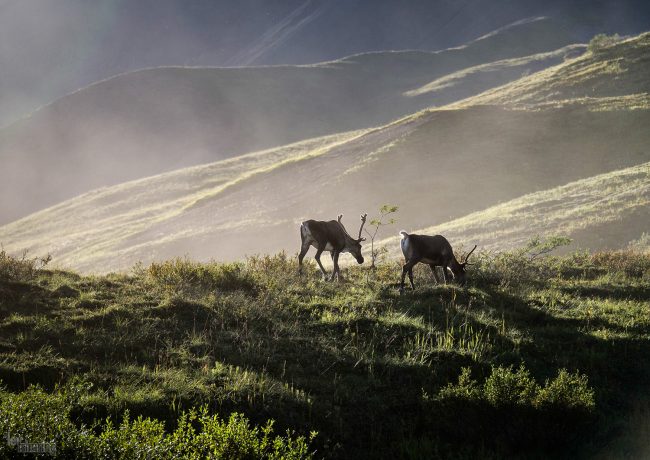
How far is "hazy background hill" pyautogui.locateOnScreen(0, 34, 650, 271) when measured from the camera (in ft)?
119

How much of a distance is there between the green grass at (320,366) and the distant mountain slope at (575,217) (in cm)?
1483

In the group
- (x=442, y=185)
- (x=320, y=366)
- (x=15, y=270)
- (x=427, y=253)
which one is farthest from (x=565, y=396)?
(x=442, y=185)

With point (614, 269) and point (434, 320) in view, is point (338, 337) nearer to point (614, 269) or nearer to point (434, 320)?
point (434, 320)

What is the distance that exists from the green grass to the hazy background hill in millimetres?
18085

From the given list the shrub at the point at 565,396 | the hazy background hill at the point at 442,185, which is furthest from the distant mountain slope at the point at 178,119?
the shrub at the point at 565,396

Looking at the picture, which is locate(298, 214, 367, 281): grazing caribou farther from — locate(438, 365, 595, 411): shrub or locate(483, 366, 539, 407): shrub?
locate(483, 366, 539, 407): shrub

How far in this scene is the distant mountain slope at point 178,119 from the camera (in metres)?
136

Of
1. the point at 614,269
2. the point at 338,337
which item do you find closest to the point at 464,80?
the point at 614,269

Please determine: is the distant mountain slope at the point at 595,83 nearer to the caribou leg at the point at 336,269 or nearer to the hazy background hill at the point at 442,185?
the hazy background hill at the point at 442,185

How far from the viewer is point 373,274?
18281 mm

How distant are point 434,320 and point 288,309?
10.6 feet

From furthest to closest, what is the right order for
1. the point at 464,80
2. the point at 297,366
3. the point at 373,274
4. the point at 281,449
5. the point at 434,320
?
the point at 464,80
the point at 373,274
the point at 434,320
the point at 297,366
the point at 281,449

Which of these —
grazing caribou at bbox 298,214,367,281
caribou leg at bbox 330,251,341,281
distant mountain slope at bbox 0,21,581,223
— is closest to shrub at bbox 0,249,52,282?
grazing caribou at bbox 298,214,367,281

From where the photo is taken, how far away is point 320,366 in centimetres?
1009
